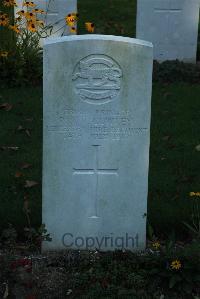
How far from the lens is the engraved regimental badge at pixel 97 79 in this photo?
14.7 feet

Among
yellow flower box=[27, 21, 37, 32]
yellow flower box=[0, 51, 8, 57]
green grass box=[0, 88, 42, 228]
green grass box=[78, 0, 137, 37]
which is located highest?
green grass box=[78, 0, 137, 37]

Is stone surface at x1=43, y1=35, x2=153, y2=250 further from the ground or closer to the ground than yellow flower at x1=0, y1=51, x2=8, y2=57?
closer to the ground

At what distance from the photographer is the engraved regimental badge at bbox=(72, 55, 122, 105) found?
4.48m

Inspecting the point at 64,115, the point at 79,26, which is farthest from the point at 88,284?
the point at 79,26

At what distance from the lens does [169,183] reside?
5.86m

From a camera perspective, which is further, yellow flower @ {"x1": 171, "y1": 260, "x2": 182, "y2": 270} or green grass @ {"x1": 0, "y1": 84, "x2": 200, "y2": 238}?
green grass @ {"x1": 0, "y1": 84, "x2": 200, "y2": 238}

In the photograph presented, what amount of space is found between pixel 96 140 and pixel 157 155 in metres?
2.00

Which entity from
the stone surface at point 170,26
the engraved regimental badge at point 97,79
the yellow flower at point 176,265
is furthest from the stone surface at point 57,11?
the yellow flower at point 176,265

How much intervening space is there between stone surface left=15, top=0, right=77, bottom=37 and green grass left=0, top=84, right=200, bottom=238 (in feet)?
5.76

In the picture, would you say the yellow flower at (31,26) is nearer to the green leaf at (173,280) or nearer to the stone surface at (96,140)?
the stone surface at (96,140)

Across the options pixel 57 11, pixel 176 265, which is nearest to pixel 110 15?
pixel 57 11

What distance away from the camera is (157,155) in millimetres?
6551

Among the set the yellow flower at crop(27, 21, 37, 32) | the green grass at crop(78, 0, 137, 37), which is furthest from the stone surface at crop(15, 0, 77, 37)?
the green grass at crop(78, 0, 137, 37)

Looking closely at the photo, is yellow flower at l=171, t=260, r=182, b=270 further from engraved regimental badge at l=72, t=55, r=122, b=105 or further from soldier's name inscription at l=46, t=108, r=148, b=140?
engraved regimental badge at l=72, t=55, r=122, b=105
